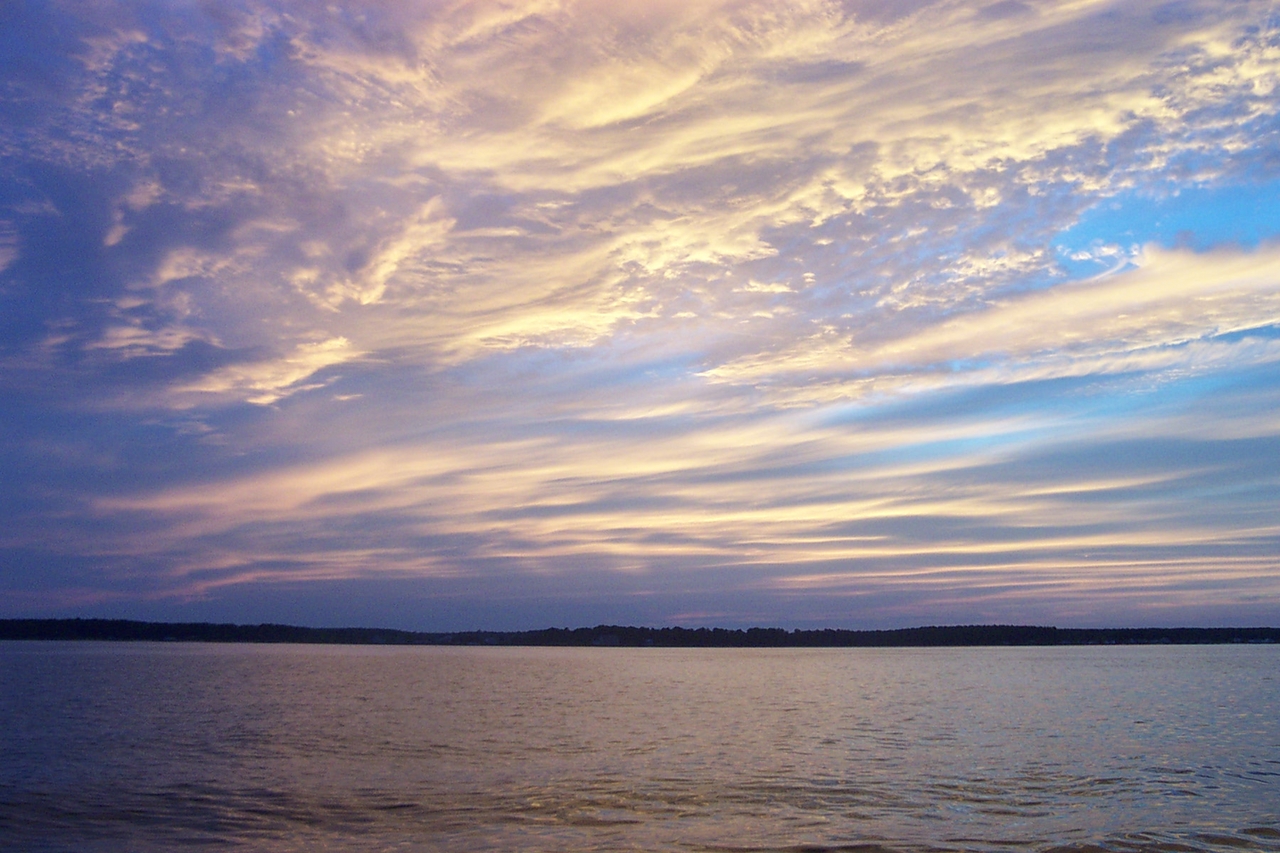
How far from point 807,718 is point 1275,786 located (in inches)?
937

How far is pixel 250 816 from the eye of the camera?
24766mm

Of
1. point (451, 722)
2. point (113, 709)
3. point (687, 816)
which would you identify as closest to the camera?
point (687, 816)

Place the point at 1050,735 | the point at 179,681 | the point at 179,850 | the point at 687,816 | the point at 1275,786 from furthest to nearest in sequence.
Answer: the point at 179,681 → the point at 1050,735 → the point at 1275,786 → the point at 687,816 → the point at 179,850

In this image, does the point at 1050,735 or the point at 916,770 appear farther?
the point at 1050,735

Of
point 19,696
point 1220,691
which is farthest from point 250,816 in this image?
point 1220,691

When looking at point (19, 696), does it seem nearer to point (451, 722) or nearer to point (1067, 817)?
point (451, 722)

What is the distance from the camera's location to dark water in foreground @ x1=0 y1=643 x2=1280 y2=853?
22.5 m

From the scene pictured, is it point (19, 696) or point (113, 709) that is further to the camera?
point (19, 696)

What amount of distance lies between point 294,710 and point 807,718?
3109cm

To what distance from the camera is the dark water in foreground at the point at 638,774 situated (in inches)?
885

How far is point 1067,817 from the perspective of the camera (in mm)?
24391

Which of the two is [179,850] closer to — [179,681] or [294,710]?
[294,710]

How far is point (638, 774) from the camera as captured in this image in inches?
1211

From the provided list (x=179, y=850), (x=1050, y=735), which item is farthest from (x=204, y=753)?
(x=1050, y=735)
